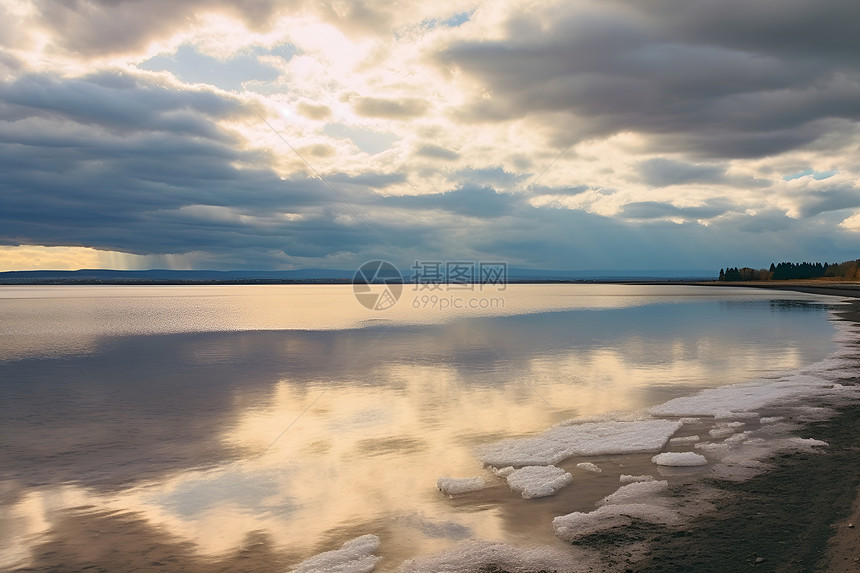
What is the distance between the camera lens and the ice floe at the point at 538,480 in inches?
416

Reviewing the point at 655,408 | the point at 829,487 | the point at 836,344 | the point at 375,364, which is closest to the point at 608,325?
the point at 836,344

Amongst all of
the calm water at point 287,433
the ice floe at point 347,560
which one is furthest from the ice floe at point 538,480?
the ice floe at point 347,560

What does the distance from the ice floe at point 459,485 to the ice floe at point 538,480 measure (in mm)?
614

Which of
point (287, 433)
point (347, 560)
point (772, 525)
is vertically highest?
point (772, 525)

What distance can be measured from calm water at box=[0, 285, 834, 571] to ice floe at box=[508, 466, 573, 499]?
36 centimetres

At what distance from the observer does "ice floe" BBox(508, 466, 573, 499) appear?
10562 mm

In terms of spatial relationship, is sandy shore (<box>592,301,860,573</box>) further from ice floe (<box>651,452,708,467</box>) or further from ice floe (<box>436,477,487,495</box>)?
ice floe (<box>436,477,487,495</box>)

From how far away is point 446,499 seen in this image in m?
10.5

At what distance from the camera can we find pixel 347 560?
8172 millimetres

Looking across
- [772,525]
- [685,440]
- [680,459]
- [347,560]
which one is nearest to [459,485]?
[347,560]

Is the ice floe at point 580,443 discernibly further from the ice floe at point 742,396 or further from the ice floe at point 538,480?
the ice floe at point 742,396

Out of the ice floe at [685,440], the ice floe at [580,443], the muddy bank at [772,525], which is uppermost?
the muddy bank at [772,525]

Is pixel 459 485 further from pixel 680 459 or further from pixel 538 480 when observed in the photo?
pixel 680 459

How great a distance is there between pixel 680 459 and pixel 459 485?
15.7 ft
